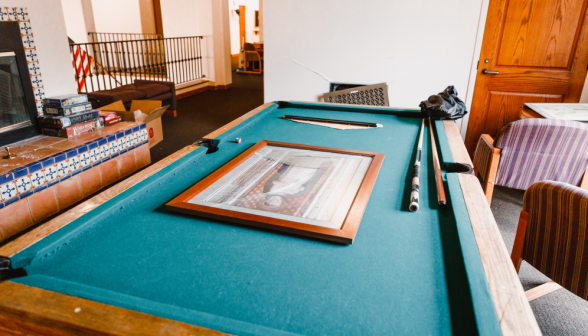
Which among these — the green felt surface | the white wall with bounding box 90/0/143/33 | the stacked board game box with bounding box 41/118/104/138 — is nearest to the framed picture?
the green felt surface

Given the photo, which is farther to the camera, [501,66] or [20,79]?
[501,66]

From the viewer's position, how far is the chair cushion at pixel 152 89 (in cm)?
445

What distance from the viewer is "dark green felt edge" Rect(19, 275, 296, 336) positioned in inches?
22.4

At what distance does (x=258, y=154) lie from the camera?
1.40 m

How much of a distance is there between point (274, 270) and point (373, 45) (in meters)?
3.06

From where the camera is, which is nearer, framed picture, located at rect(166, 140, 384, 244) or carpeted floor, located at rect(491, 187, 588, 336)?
framed picture, located at rect(166, 140, 384, 244)

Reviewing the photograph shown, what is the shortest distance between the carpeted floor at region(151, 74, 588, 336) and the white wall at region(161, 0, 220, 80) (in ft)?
3.81

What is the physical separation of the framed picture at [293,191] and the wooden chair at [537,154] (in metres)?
1.29

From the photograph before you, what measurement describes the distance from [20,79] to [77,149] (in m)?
0.59

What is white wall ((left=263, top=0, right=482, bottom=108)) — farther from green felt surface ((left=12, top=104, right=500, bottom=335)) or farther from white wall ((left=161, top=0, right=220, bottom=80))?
white wall ((left=161, top=0, right=220, bottom=80))

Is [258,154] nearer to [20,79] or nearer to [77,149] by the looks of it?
[77,149]

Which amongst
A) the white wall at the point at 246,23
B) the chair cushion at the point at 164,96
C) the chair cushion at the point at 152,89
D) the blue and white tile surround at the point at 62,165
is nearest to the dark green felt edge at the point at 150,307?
the blue and white tile surround at the point at 62,165

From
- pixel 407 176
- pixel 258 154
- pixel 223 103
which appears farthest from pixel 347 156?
pixel 223 103

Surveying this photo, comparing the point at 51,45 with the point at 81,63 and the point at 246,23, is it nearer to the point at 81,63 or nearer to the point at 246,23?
the point at 81,63
